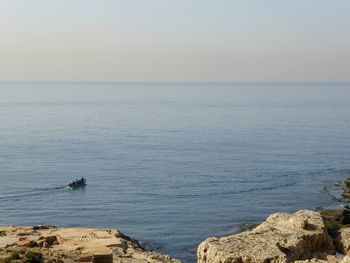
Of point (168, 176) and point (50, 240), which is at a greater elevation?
point (168, 176)

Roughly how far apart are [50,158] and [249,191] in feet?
128

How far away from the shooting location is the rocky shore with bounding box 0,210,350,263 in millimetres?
35438

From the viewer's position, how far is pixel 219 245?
121 feet

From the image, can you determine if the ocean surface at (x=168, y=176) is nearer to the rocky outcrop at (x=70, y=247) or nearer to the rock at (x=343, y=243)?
the rocky outcrop at (x=70, y=247)

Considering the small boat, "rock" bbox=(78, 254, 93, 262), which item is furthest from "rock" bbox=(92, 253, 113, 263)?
the small boat

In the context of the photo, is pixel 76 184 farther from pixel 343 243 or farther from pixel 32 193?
pixel 343 243

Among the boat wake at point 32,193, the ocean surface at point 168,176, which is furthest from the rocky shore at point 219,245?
the boat wake at point 32,193

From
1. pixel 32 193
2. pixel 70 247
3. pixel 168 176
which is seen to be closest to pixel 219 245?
pixel 70 247

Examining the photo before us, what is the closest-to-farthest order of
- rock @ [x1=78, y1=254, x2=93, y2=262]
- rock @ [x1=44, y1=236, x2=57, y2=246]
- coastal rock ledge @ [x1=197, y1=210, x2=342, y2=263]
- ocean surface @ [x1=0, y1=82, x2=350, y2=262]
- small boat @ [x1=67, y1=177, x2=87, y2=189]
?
1. coastal rock ledge @ [x1=197, y1=210, x2=342, y2=263]
2. rock @ [x1=78, y1=254, x2=93, y2=262]
3. rock @ [x1=44, y1=236, x2=57, y2=246]
4. ocean surface @ [x1=0, y1=82, x2=350, y2=262]
5. small boat @ [x1=67, y1=177, x2=87, y2=189]

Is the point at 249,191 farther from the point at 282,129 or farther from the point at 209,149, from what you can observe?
the point at 282,129

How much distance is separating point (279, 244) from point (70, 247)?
52.8 ft

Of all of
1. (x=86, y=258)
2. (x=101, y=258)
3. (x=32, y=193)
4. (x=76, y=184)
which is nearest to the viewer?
(x=101, y=258)

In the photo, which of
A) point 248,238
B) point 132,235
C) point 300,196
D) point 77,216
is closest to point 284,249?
point 248,238

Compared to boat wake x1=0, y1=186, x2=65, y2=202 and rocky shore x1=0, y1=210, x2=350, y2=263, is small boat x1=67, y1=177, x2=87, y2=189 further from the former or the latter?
rocky shore x1=0, y1=210, x2=350, y2=263
